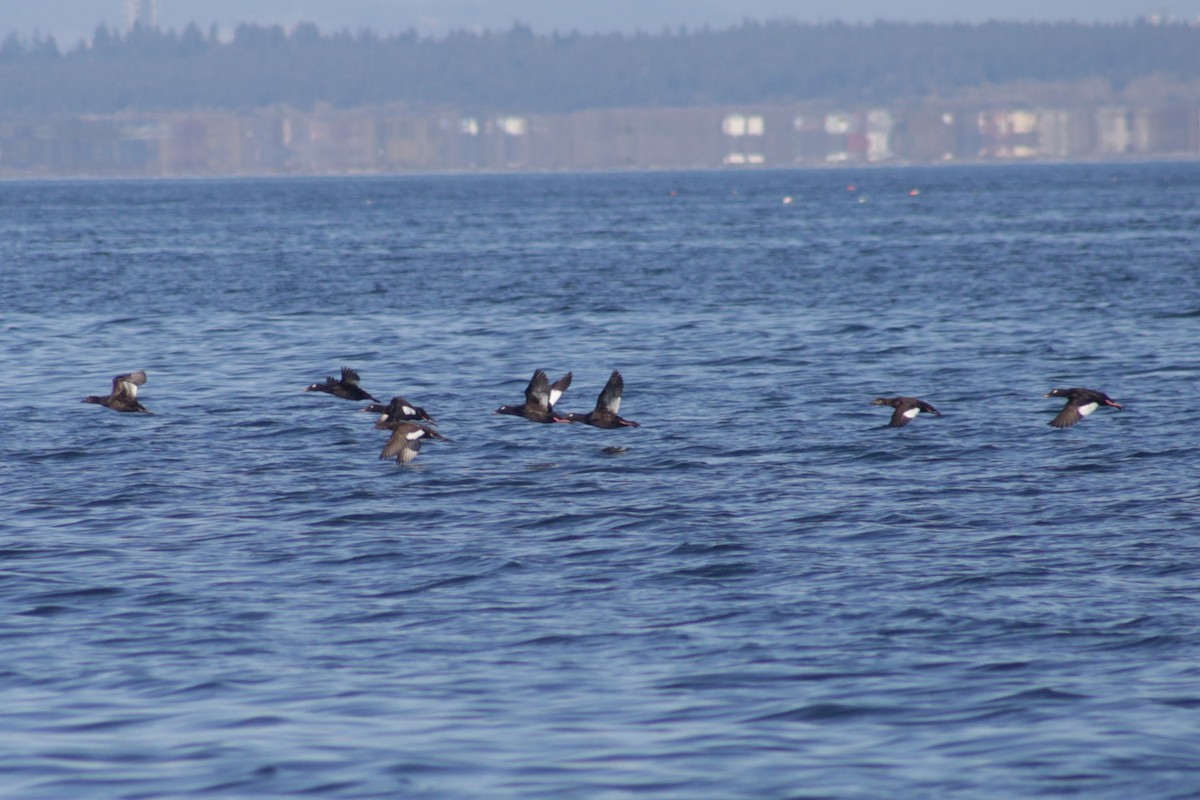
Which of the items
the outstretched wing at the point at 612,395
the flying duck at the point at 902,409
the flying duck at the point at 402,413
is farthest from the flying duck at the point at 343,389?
the flying duck at the point at 902,409

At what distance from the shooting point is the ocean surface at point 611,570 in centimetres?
1124


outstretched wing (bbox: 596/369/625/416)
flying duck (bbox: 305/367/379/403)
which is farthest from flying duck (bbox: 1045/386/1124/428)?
flying duck (bbox: 305/367/379/403)

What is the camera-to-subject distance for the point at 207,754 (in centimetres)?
1117

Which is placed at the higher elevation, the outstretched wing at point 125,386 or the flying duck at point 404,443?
the outstretched wing at point 125,386

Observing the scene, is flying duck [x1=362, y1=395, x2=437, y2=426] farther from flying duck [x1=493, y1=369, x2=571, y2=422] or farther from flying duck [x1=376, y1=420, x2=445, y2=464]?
flying duck [x1=493, y1=369, x2=571, y2=422]

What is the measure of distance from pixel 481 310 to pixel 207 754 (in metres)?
37.3

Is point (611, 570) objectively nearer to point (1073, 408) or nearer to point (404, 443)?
point (404, 443)

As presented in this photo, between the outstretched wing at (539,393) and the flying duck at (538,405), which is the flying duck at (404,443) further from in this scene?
the outstretched wing at (539,393)

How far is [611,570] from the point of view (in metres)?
16.3

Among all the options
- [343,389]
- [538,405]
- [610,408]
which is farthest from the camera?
[343,389]

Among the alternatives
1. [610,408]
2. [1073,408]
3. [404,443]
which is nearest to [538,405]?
[610,408]

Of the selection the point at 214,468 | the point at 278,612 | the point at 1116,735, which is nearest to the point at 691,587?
the point at 278,612

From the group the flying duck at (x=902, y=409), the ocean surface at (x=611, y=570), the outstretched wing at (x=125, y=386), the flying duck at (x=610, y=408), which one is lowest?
the ocean surface at (x=611, y=570)

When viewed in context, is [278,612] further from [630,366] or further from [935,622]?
[630,366]
